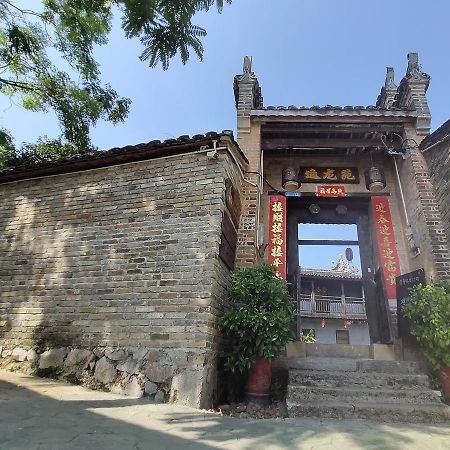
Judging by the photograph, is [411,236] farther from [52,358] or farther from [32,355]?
[32,355]

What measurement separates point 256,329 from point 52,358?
2.96 m

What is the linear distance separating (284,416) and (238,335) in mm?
1106

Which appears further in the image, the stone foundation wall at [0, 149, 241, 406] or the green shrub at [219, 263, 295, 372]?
the green shrub at [219, 263, 295, 372]

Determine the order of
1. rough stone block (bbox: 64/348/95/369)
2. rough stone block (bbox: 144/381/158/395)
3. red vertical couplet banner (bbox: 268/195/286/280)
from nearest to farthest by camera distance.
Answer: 1. rough stone block (bbox: 144/381/158/395)
2. rough stone block (bbox: 64/348/95/369)
3. red vertical couplet banner (bbox: 268/195/286/280)

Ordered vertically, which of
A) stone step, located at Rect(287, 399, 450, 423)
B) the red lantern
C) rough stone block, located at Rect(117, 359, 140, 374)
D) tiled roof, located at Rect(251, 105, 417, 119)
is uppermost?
tiled roof, located at Rect(251, 105, 417, 119)

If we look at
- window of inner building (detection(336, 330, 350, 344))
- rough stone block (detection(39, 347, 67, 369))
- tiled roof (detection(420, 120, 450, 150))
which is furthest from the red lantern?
window of inner building (detection(336, 330, 350, 344))

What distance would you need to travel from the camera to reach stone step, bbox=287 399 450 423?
13.5 ft

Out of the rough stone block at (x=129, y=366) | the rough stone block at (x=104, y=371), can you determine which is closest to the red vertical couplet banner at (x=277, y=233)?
the rough stone block at (x=129, y=366)

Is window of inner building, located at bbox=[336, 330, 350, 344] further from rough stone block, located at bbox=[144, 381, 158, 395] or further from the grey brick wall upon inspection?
rough stone block, located at bbox=[144, 381, 158, 395]

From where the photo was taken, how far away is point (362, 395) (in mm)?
4609

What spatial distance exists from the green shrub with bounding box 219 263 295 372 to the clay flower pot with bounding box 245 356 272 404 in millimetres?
130

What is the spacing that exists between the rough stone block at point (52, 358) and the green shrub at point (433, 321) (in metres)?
5.16

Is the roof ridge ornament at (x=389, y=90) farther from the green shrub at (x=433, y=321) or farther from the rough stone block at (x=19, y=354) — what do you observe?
the rough stone block at (x=19, y=354)

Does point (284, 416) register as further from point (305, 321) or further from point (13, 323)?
point (305, 321)
